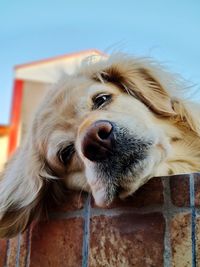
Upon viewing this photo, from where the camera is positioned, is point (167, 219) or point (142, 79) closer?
point (167, 219)

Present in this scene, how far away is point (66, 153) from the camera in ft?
6.51

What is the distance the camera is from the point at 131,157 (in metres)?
1.60

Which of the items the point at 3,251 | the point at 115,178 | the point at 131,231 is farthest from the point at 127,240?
the point at 3,251

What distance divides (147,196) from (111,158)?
0.91 feet

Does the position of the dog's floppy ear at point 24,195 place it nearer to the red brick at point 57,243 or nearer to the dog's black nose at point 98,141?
the red brick at point 57,243

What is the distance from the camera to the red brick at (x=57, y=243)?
60.7 inches

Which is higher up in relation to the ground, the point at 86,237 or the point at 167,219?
the point at 167,219

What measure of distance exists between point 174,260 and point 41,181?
3.04ft

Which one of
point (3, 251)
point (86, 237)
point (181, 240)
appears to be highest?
point (181, 240)

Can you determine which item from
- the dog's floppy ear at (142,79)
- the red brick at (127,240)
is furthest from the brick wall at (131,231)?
the dog's floppy ear at (142,79)

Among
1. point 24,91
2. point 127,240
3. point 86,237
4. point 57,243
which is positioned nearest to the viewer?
point 127,240

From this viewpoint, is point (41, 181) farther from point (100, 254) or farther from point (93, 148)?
point (100, 254)

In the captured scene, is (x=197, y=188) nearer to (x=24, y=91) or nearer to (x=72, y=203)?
(x=72, y=203)

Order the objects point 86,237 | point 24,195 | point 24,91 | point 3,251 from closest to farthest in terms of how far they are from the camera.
Answer: point 86,237
point 24,195
point 3,251
point 24,91
